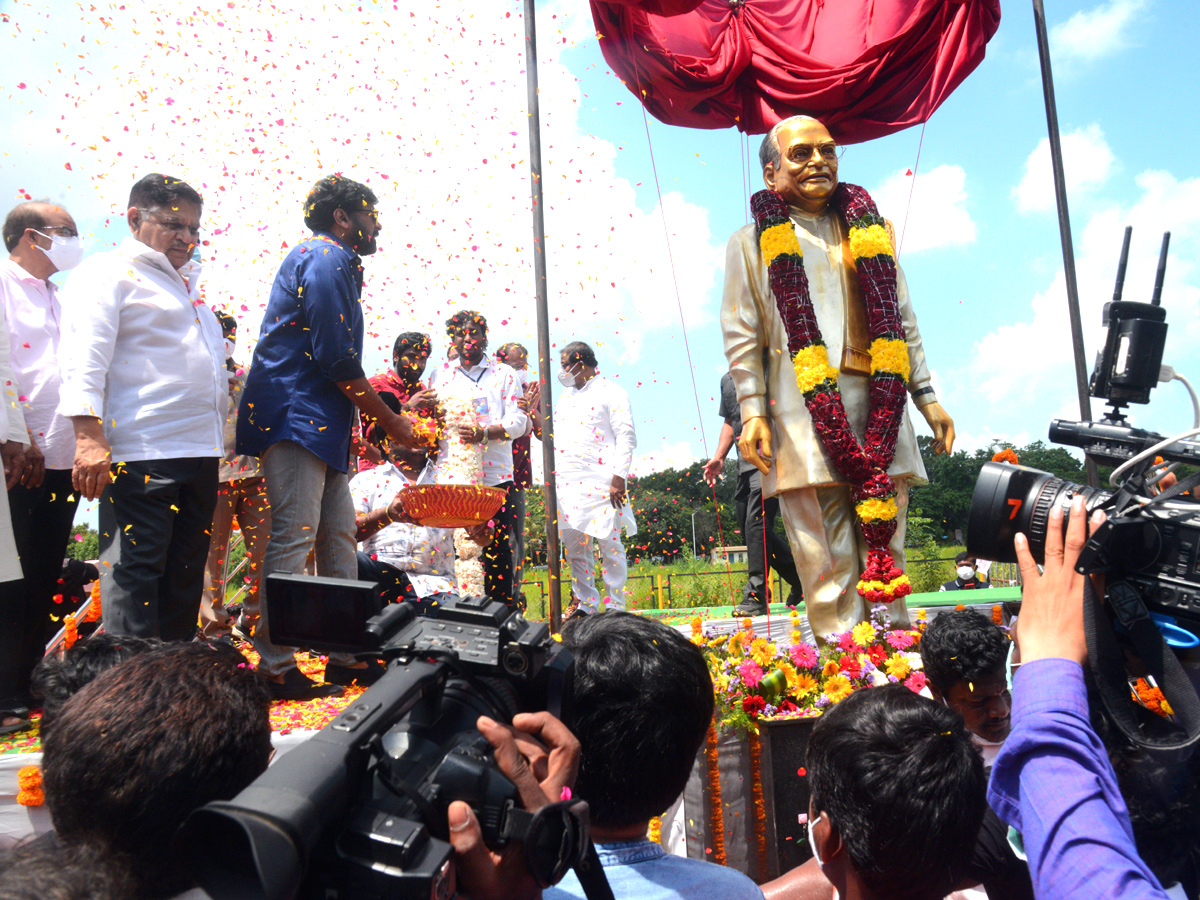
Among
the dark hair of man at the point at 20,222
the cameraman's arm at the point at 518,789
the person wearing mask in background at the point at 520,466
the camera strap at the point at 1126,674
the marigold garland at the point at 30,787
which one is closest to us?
the cameraman's arm at the point at 518,789

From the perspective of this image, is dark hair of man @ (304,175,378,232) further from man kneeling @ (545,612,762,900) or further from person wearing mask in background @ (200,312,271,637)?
man kneeling @ (545,612,762,900)

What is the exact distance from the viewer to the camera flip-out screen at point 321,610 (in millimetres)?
1057

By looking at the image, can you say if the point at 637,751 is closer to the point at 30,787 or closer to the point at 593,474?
the point at 30,787

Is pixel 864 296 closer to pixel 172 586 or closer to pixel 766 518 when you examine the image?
pixel 766 518

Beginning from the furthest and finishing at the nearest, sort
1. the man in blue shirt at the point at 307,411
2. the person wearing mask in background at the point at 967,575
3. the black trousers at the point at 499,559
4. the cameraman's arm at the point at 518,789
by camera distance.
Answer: the person wearing mask in background at the point at 967,575
the black trousers at the point at 499,559
the man in blue shirt at the point at 307,411
the cameraman's arm at the point at 518,789

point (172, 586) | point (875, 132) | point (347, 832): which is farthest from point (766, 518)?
point (347, 832)

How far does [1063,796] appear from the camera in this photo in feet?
3.51

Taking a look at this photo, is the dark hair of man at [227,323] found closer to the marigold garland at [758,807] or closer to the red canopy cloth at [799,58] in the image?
the red canopy cloth at [799,58]

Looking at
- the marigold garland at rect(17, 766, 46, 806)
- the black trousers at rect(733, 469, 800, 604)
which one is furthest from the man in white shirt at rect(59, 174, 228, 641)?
the black trousers at rect(733, 469, 800, 604)

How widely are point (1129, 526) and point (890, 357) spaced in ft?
8.50

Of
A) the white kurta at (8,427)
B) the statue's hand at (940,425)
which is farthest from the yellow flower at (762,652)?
the white kurta at (8,427)

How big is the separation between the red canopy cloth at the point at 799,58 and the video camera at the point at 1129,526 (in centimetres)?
362

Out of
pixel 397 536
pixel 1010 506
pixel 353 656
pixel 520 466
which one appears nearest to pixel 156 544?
pixel 353 656

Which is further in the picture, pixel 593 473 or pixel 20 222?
pixel 593 473
